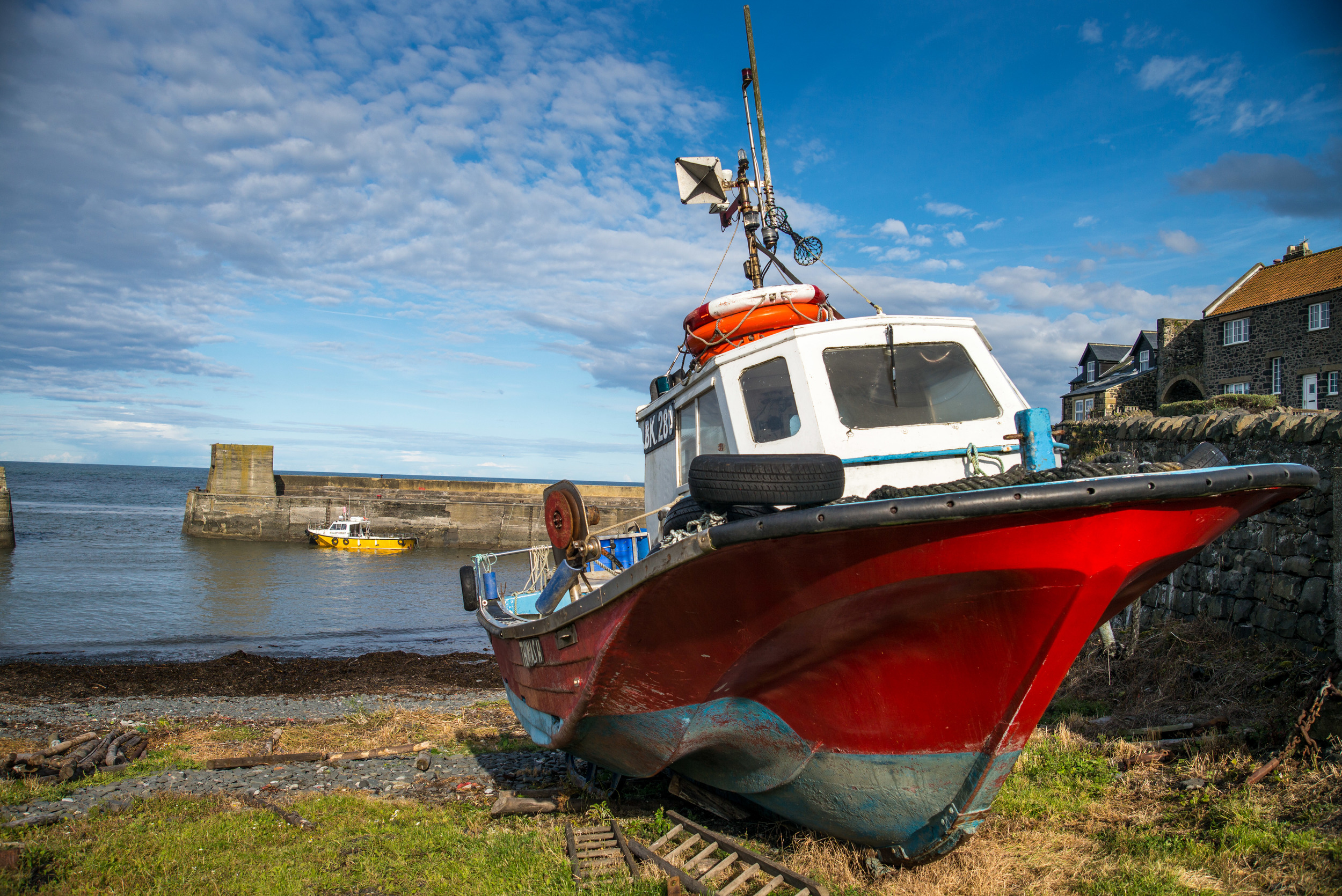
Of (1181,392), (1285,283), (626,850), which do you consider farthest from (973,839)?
(1181,392)

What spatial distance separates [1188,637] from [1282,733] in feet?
6.89

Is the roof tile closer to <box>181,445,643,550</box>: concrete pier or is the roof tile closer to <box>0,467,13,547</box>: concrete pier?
<box>181,445,643,550</box>: concrete pier

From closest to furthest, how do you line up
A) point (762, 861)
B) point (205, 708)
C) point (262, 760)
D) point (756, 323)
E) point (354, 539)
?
point (762, 861), point (756, 323), point (262, 760), point (205, 708), point (354, 539)

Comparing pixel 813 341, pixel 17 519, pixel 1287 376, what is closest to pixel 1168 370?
pixel 1287 376

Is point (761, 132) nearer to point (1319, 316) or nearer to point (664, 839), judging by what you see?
point (664, 839)

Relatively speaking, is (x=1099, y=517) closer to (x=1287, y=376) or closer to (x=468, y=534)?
(x=1287, y=376)

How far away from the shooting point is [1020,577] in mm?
2943

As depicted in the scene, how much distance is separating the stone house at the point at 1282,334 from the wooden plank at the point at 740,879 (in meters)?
27.9

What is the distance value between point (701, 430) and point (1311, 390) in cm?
2898

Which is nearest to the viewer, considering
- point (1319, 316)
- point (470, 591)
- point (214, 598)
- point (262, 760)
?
point (262, 760)

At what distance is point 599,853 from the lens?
165 inches

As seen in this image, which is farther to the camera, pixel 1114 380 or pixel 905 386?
pixel 1114 380

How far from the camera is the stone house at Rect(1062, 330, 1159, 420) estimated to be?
3259 cm

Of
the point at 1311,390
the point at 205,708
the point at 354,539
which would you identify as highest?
the point at 1311,390
